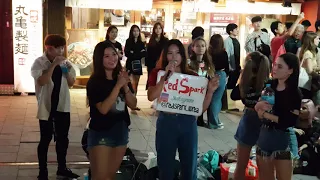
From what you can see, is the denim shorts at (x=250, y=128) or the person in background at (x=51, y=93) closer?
the denim shorts at (x=250, y=128)

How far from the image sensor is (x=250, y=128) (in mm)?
4457

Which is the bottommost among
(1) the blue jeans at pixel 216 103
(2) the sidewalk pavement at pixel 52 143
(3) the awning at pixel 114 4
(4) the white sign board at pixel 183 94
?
(2) the sidewalk pavement at pixel 52 143

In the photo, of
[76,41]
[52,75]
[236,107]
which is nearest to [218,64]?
[236,107]

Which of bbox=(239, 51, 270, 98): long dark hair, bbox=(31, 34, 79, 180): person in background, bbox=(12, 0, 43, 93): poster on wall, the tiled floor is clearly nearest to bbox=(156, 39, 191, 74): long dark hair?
bbox=(239, 51, 270, 98): long dark hair

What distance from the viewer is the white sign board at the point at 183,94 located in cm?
408

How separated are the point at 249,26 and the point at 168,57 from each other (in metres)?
9.08

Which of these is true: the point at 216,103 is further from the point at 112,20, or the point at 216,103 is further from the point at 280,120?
the point at 112,20

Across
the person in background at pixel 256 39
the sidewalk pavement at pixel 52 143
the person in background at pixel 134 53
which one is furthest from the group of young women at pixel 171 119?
the person in background at pixel 134 53

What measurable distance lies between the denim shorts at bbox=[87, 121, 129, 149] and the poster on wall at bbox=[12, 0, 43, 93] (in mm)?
7122

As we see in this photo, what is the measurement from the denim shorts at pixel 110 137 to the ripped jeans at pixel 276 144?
1.31 metres

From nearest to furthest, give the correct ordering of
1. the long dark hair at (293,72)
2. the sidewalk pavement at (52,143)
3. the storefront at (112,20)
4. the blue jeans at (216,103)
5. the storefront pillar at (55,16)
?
1. the long dark hair at (293,72)
2. the sidewalk pavement at (52,143)
3. the blue jeans at (216,103)
4. the storefront at (112,20)
5. the storefront pillar at (55,16)

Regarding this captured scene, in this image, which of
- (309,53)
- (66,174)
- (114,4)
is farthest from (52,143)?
(114,4)

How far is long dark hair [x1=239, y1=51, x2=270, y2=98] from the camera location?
4.48 m

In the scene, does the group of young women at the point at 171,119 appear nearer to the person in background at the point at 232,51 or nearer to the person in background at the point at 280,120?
the person in background at the point at 280,120
